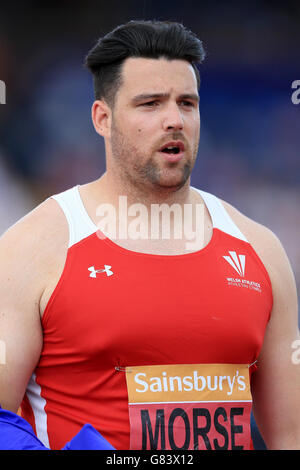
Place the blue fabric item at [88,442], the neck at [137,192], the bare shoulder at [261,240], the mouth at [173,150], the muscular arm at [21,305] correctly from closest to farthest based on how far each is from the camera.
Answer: the blue fabric item at [88,442] < the muscular arm at [21,305] < the mouth at [173,150] < the neck at [137,192] < the bare shoulder at [261,240]

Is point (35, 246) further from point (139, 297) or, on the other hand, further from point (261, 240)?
point (261, 240)

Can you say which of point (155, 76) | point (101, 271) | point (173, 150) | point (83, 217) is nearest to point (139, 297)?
point (101, 271)

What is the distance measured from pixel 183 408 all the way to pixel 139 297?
15.4 inches

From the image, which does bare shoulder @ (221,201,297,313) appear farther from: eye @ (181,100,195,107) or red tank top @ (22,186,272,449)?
eye @ (181,100,195,107)

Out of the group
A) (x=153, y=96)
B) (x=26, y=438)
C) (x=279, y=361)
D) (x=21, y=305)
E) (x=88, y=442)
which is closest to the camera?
(x=88, y=442)

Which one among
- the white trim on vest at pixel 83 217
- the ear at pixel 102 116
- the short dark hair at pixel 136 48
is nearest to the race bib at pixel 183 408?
the white trim on vest at pixel 83 217

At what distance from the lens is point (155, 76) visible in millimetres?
2422

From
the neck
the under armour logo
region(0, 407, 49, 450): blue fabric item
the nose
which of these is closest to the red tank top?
the under armour logo

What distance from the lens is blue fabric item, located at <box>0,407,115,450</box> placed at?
1924 millimetres

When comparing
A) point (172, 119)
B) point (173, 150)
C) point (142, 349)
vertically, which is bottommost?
point (142, 349)

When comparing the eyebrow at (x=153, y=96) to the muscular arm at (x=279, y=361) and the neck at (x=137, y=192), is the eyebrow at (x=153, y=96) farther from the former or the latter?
the muscular arm at (x=279, y=361)

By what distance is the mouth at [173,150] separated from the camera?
239cm

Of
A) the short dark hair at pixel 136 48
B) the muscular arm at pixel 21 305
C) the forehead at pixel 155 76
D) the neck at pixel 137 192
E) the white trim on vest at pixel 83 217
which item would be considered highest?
the short dark hair at pixel 136 48
